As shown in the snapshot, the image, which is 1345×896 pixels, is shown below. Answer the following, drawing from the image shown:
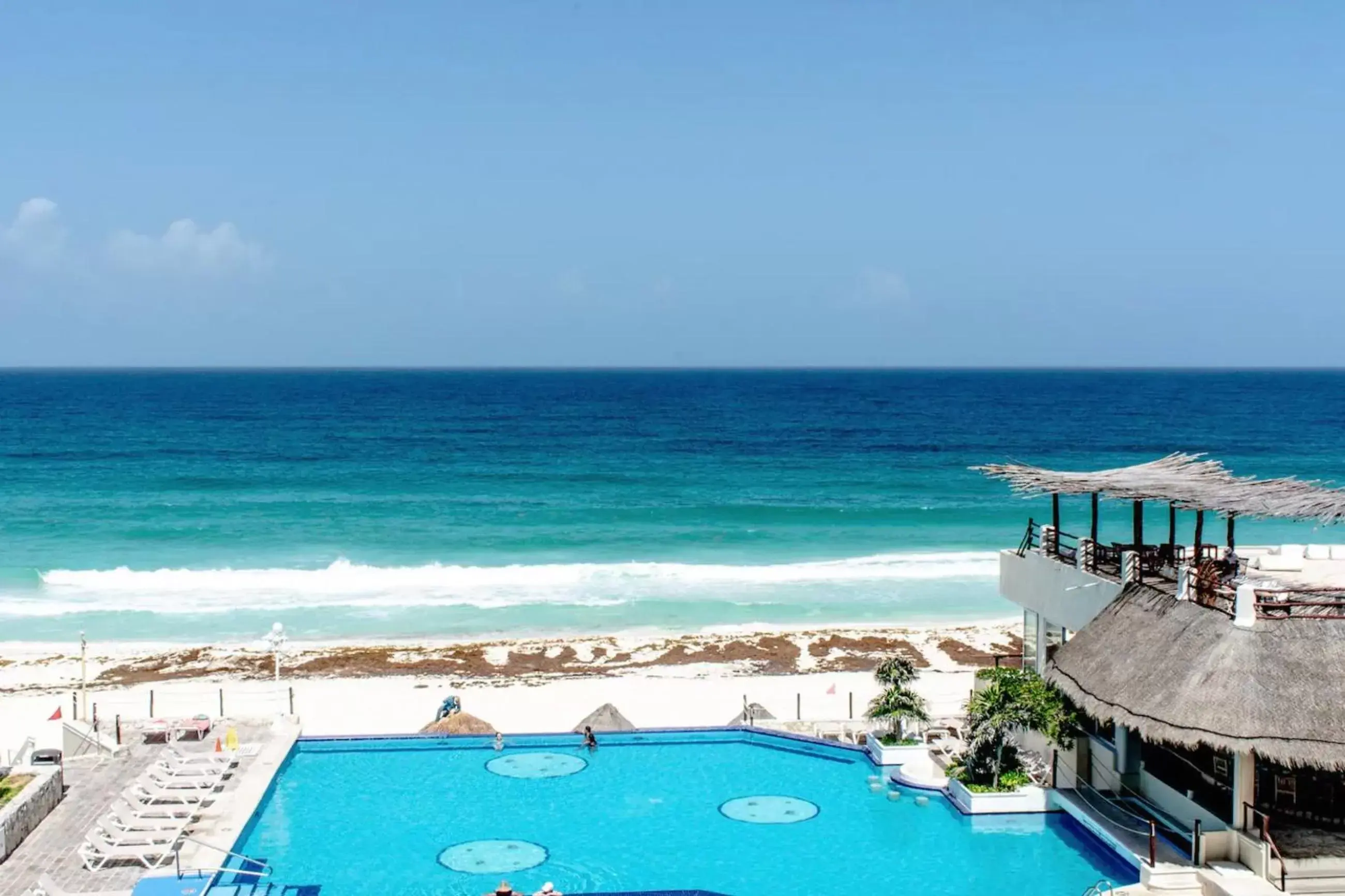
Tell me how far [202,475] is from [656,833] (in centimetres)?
5416

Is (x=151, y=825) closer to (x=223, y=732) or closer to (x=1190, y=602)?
(x=223, y=732)

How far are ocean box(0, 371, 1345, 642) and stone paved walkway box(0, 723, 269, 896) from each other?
13079 mm

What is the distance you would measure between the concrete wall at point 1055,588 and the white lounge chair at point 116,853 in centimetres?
1316

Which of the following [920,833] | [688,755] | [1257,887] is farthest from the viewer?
[688,755]

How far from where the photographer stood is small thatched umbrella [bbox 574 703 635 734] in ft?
72.7

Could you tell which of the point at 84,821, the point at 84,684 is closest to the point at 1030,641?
the point at 84,821

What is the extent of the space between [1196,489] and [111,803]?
53.4ft

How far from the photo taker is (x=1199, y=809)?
51.6 ft

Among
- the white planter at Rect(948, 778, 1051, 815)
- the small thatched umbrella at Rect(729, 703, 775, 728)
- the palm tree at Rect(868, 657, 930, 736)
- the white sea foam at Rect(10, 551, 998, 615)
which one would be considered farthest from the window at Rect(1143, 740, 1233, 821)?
the white sea foam at Rect(10, 551, 998, 615)

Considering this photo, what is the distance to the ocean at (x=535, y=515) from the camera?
3709cm

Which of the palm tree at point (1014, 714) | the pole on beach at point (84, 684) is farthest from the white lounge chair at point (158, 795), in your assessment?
the palm tree at point (1014, 714)

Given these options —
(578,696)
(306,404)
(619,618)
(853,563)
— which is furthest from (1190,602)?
(306,404)

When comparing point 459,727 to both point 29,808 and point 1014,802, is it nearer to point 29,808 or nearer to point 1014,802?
point 29,808

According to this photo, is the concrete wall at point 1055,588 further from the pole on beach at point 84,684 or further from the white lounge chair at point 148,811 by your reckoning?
the pole on beach at point 84,684
